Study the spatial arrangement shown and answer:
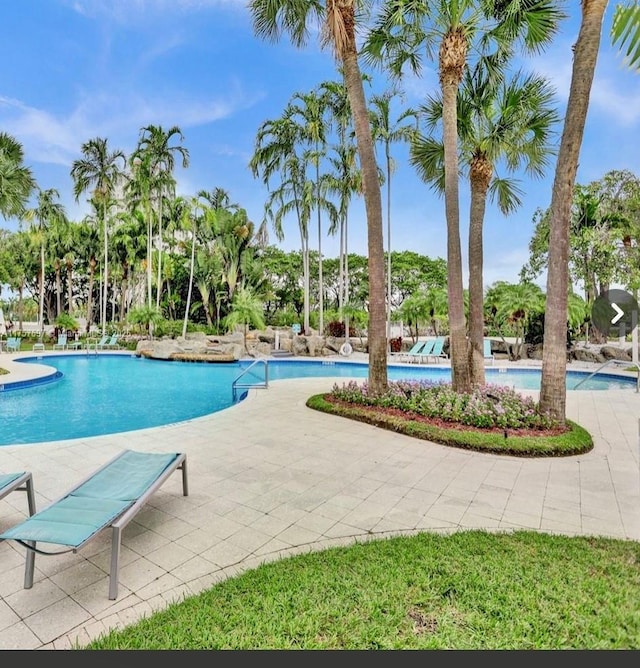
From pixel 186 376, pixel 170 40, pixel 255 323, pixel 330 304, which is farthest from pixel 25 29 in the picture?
pixel 330 304

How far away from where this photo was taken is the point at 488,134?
301 inches

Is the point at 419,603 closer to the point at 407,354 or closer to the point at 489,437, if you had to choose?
the point at 489,437

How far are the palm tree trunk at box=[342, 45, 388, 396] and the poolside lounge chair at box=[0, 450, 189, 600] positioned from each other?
4621 millimetres

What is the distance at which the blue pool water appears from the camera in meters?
8.13

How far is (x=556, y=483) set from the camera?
4.27m

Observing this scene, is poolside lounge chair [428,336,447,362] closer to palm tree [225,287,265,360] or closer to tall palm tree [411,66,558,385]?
palm tree [225,287,265,360]

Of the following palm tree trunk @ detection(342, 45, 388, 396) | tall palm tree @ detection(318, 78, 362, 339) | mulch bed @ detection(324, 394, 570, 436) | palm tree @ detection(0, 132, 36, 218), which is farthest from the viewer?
tall palm tree @ detection(318, 78, 362, 339)

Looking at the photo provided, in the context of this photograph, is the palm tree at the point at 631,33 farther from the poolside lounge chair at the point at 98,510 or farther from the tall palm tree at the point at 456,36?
the tall palm tree at the point at 456,36

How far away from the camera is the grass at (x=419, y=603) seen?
1941 mm

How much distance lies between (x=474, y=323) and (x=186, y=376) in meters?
10.7

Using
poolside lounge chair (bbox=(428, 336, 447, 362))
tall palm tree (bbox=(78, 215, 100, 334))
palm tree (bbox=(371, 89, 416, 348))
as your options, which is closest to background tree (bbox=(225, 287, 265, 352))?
palm tree (bbox=(371, 89, 416, 348))

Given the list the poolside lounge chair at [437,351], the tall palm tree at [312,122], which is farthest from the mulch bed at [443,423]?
the tall palm tree at [312,122]
